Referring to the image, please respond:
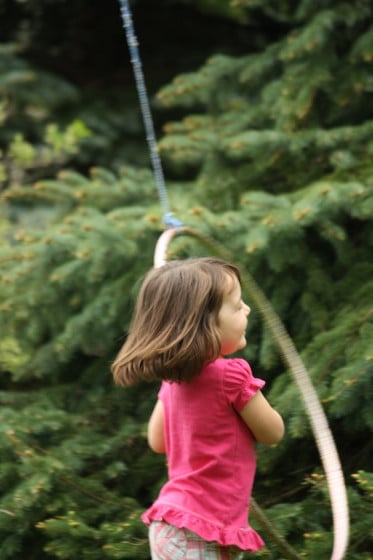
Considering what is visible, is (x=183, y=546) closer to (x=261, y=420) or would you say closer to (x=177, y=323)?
(x=261, y=420)

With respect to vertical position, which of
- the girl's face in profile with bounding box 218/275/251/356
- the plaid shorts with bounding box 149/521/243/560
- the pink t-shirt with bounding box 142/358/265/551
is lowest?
the plaid shorts with bounding box 149/521/243/560

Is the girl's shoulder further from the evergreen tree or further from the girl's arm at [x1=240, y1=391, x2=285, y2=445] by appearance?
the evergreen tree

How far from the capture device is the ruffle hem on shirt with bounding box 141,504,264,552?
203 cm

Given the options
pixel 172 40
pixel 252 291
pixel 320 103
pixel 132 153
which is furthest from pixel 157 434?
pixel 172 40

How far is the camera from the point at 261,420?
210 centimetres

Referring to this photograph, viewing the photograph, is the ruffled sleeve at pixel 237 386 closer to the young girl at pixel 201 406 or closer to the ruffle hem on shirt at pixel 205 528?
the young girl at pixel 201 406

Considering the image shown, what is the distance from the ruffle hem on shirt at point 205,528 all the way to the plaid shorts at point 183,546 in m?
0.02

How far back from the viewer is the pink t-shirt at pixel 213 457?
2.06 m

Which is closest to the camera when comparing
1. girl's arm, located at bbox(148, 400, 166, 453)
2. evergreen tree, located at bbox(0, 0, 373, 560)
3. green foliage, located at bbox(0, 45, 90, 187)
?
girl's arm, located at bbox(148, 400, 166, 453)

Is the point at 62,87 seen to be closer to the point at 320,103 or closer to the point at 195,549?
the point at 320,103

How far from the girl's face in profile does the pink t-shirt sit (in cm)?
5

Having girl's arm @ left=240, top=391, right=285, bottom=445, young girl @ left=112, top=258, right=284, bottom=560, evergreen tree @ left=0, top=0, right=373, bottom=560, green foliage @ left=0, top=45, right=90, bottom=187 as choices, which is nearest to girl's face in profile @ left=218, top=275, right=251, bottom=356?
young girl @ left=112, top=258, right=284, bottom=560

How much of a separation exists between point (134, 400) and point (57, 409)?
321 millimetres

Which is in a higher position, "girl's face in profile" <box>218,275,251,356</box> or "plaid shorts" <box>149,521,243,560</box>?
"girl's face in profile" <box>218,275,251,356</box>
